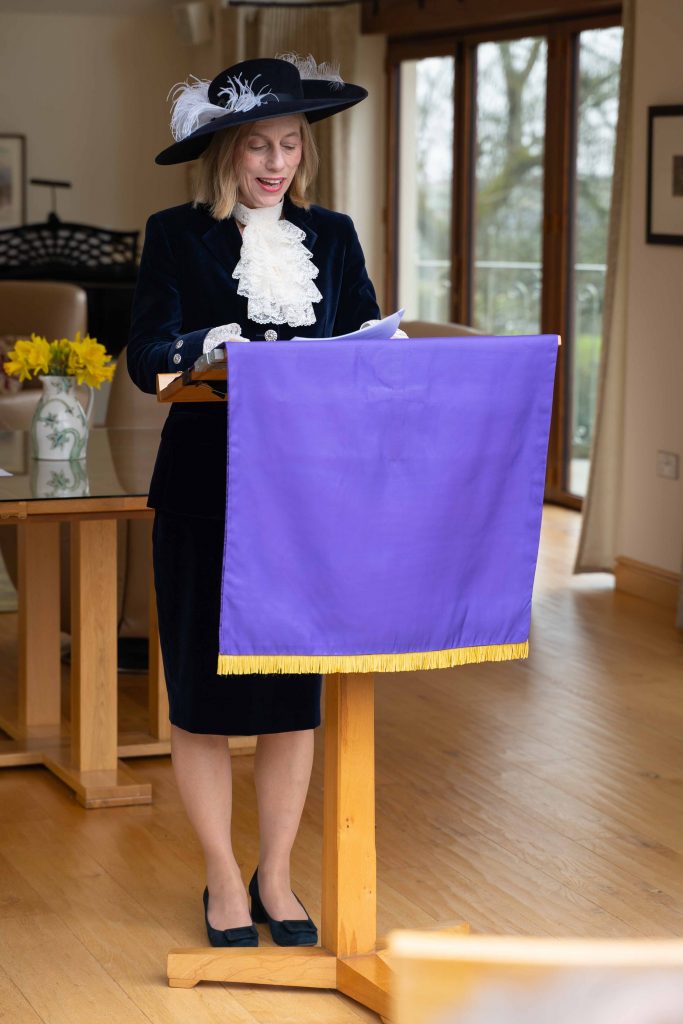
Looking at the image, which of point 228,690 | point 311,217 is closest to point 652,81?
point 311,217

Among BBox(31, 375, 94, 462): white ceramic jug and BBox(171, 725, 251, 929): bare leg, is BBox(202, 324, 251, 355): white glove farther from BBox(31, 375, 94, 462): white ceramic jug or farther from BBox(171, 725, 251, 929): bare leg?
BBox(31, 375, 94, 462): white ceramic jug

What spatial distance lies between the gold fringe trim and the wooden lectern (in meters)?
0.18

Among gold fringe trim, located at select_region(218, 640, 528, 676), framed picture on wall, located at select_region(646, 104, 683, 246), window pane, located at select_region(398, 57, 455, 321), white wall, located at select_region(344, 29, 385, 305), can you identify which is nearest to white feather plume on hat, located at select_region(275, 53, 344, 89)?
gold fringe trim, located at select_region(218, 640, 528, 676)

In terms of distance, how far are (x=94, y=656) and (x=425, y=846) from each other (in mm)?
897

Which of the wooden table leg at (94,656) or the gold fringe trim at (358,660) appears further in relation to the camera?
the wooden table leg at (94,656)

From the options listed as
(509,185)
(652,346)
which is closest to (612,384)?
(652,346)

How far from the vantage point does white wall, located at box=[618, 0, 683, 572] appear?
17.9 feet

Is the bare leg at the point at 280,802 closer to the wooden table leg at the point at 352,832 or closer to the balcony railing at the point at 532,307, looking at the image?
the wooden table leg at the point at 352,832

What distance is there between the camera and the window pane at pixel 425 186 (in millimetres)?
8164

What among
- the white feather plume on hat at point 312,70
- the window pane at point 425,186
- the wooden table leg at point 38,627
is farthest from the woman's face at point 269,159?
the window pane at point 425,186

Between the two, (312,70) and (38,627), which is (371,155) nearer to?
(38,627)

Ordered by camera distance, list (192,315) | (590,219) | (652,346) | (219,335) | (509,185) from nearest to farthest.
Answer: (219,335)
(192,315)
(652,346)
(590,219)
(509,185)

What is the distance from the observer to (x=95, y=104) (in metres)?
9.90

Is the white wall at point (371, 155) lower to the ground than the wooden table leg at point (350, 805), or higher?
higher
